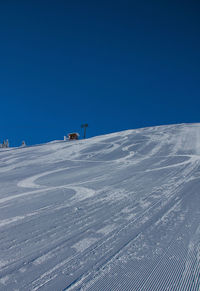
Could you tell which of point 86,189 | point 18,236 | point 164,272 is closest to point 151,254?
point 164,272

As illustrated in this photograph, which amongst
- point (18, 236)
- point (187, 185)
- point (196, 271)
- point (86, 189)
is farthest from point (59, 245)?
point (187, 185)

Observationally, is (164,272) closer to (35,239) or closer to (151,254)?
(151,254)

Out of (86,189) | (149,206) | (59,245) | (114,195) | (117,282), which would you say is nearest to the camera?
(117,282)

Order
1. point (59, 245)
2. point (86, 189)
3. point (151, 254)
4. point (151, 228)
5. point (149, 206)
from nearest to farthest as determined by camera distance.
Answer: point (151, 254) → point (59, 245) → point (151, 228) → point (149, 206) → point (86, 189)

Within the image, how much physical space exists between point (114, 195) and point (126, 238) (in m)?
1.76

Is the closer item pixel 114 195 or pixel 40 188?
pixel 114 195

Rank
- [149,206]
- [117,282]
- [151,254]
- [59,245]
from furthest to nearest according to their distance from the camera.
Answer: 1. [149,206]
2. [59,245]
3. [151,254]
4. [117,282]

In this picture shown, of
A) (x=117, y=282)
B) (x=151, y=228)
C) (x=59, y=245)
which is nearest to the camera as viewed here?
(x=117, y=282)

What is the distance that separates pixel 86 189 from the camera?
15.3 feet

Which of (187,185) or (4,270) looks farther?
(187,185)

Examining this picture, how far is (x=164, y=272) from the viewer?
180 centimetres

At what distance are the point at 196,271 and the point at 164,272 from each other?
0.88ft

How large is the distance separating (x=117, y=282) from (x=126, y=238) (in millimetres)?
696

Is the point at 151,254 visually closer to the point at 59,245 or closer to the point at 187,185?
the point at 59,245
